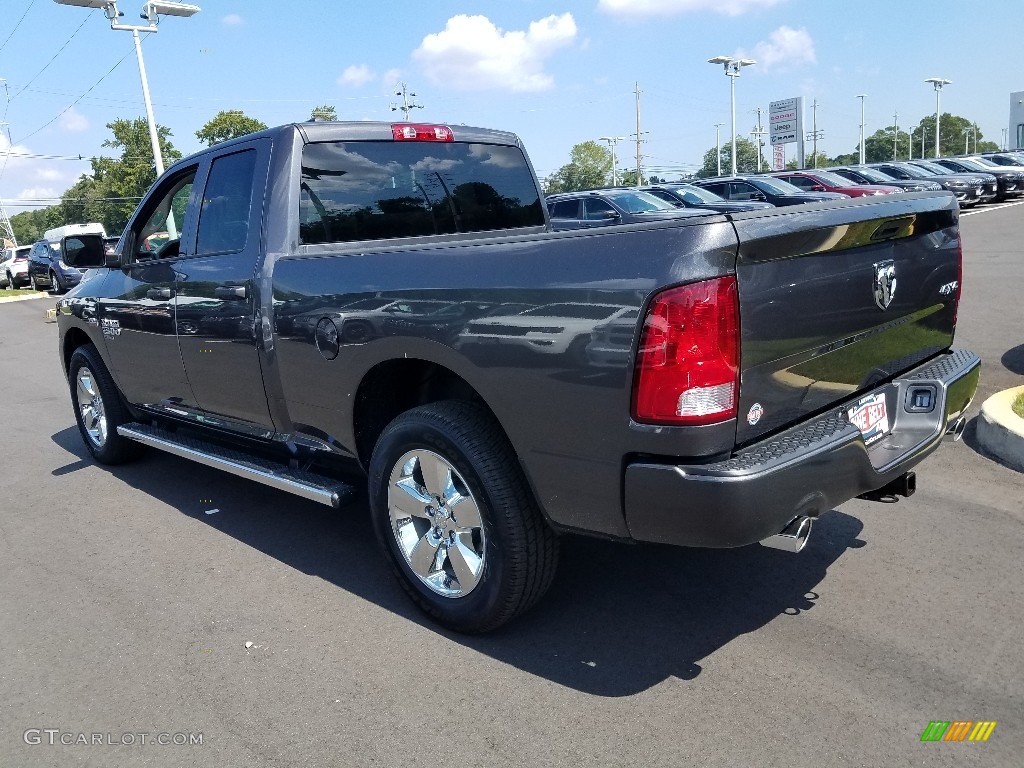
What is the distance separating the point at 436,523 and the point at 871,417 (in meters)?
1.69

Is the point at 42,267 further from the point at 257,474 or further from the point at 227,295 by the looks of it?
the point at 257,474

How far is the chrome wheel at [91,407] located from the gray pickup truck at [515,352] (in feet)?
4.21

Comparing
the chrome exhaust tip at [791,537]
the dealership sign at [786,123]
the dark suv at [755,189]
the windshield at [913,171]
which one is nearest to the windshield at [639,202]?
the dark suv at [755,189]

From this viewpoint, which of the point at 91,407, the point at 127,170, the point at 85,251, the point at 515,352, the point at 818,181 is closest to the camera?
the point at 515,352

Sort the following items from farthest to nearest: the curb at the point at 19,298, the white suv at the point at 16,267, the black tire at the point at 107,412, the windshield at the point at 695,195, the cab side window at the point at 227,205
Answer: the white suv at the point at 16,267 → the curb at the point at 19,298 → the windshield at the point at 695,195 → the black tire at the point at 107,412 → the cab side window at the point at 227,205

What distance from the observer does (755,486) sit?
2.45 m

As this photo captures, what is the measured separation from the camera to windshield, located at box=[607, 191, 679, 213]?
15.1 m

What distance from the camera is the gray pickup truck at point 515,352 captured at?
2473 mm

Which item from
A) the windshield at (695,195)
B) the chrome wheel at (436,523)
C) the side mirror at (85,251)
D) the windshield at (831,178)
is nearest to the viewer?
the chrome wheel at (436,523)

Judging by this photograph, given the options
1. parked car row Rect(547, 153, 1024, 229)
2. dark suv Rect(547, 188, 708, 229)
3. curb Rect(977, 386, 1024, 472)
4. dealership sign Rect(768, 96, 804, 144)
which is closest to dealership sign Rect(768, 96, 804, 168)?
dealership sign Rect(768, 96, 804, 144)

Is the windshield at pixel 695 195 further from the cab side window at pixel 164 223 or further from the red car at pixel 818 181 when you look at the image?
the cab side window at pixel 164 223

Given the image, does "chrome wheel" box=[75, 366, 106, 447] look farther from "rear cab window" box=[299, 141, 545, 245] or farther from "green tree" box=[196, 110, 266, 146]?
"green tree" box=[196, 110, 266, 146]

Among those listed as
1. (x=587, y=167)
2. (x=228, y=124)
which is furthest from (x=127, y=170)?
(x=587, y=167)

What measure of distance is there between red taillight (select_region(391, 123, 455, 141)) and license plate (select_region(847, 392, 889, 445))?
256cm
